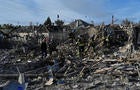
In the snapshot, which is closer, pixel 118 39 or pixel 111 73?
pixel 111 73

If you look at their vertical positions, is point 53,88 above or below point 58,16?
below

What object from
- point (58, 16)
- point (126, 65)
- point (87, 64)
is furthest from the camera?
point (58, 16)

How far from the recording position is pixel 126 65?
71.2 feet

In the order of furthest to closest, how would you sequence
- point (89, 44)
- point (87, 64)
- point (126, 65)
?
point (89, 44) → point (87, 64) → point (126, 65)

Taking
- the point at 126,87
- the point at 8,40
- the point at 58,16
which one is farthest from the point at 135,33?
the point at 58,16

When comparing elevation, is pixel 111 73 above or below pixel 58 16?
below

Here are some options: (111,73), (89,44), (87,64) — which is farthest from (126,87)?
(89,44)

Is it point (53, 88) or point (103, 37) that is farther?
point (103, 37)

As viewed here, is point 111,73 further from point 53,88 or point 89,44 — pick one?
point 89,44

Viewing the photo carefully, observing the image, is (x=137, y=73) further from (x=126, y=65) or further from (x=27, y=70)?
(x=27, y=70)

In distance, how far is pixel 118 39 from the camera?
119 ft

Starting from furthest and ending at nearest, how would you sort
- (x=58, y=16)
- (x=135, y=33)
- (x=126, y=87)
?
(x=58, y=16) < (x=135, y=33) < (x=126, y=87)

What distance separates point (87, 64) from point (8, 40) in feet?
67.8

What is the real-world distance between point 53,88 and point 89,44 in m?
14.1
